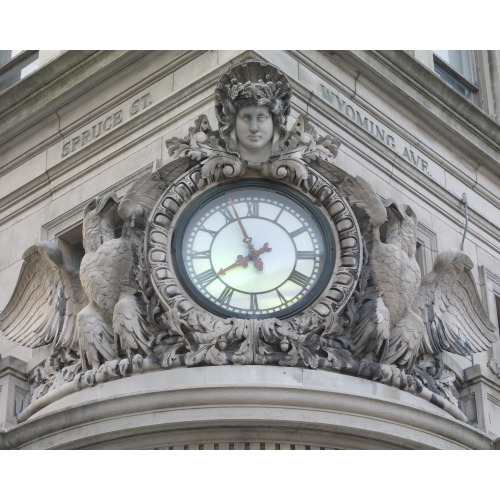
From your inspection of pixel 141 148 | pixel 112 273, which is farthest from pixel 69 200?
pixel 112 273

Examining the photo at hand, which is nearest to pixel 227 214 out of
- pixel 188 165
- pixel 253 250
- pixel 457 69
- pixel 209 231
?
→ pixel 209 231

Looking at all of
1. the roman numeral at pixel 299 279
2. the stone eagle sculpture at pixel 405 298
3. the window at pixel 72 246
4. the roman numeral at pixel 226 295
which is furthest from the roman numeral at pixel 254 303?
the window at pixel 72 246

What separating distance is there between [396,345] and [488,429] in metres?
1.83

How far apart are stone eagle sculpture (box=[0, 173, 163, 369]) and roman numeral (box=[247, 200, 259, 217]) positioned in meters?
0.96

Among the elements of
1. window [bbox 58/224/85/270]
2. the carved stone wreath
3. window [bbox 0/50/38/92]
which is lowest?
the carved stone wreath

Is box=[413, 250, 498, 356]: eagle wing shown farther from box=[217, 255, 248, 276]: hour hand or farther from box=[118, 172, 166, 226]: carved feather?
box=[118, 172, 166, 226]: carved feather

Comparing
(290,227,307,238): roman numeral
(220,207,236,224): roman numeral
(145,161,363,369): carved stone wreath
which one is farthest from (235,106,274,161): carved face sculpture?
(290,227,307,238): roman numeral

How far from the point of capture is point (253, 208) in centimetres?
1900

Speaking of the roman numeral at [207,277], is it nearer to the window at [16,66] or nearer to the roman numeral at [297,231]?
the roman numeral at [297,231]

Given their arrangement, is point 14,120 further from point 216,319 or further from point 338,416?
point 338,416

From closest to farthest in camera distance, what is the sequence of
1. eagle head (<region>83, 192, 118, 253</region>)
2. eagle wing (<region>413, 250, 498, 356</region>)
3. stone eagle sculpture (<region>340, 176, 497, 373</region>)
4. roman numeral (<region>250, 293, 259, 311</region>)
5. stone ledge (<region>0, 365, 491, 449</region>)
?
1. stone ledge (<region>0, 365, 491, 449</region>)
2. roman numeral (<region>250, 293, 259, 311</region>)
3. stone eagle sculpture (<region>340, 176, 497, 373</region>)
4. eagle head (<region>83, 192, 118, 253</region>)
5. eagle wing (<region>413, 250, 498, 356</region>)

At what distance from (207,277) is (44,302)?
2389mm

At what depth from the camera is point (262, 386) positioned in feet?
57.5

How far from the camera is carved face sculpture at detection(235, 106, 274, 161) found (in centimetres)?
1900
